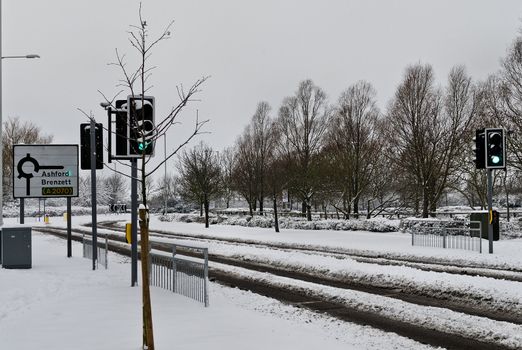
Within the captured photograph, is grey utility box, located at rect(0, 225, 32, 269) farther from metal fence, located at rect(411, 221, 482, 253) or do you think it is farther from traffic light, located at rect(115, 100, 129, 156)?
metal fence, located at rect(411, 221, 482, 253)

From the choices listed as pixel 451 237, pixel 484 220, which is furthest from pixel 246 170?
pixel 484 220

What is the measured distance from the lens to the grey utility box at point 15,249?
14945mm

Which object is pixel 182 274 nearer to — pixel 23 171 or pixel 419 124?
pixel 23 171

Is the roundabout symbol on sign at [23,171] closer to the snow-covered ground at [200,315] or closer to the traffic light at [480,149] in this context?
the snow-covered ground at [200,315]

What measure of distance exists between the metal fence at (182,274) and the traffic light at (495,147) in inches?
464

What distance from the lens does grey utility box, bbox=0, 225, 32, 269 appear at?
14945mm

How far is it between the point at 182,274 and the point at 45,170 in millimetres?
9120

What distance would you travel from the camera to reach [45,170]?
58.0 ft

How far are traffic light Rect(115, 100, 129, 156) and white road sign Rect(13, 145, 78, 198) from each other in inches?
273

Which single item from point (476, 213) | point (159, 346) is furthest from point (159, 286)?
point (476, 213)

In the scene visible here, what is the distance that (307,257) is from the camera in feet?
58.9

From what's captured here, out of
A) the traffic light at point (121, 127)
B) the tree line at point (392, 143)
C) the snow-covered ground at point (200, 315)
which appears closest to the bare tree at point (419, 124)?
the tree line at point (392, 143)

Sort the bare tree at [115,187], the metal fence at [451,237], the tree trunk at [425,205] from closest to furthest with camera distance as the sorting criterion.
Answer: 1. the metal fence at [451,237]
2. the tree trunk at [425,205]
3. the bare tree at [115,187]

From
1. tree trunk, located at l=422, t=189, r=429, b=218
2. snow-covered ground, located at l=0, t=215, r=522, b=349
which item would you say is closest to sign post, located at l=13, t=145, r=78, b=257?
snow-covered ground, located at l=0, t=215, r=522, b=349
